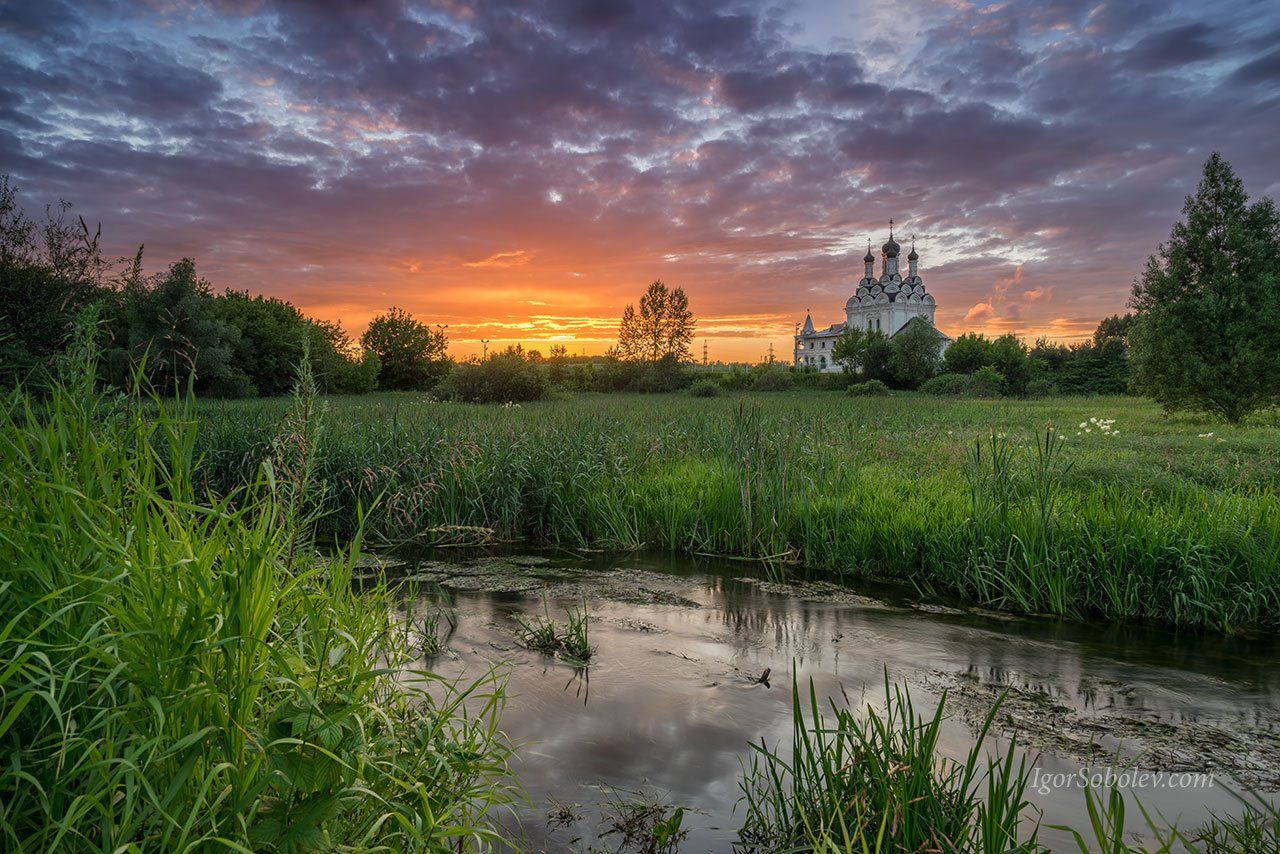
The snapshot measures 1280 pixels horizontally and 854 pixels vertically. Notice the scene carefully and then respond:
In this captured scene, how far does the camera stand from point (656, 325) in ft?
241

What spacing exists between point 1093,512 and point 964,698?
10.9 ft

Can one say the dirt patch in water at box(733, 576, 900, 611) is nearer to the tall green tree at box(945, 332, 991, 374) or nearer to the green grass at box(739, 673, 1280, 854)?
the green grass at box(739, 673, 1280, 854)

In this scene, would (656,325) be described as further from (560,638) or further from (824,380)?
(560,638)

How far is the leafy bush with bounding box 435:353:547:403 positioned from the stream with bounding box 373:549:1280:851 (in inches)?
865

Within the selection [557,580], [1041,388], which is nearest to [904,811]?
[557,580]

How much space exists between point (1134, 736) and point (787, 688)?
1979 millimetres

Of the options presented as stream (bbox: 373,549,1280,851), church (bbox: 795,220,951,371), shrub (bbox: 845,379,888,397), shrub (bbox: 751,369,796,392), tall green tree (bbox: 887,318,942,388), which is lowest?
stream (bbox: 373,549,1280,851)

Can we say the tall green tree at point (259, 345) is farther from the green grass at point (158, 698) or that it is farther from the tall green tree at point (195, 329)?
the green grass at point (158, 698)

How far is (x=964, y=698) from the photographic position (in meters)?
4.33

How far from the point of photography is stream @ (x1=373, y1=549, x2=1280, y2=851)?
131 inches

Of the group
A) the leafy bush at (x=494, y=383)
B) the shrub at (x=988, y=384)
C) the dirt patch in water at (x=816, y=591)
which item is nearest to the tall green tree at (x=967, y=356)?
the shrub at (x=988, y=384)

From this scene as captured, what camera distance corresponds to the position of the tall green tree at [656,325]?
73.3m

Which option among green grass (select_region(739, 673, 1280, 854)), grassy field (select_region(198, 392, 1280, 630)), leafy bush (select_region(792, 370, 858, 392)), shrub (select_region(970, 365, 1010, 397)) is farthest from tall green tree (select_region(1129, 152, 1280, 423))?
leafy bush (select_region(792, 370, 858, 392))

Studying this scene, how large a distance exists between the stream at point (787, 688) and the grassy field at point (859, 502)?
50 cm
